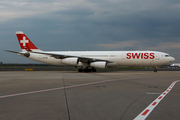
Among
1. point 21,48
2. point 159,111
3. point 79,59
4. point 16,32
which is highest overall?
point 16,32

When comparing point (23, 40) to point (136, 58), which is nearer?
point (136, 58)

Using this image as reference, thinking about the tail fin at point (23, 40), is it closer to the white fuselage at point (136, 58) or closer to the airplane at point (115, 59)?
the airplane at point (115, 59)

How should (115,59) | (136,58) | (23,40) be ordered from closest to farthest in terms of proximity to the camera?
(136,58), (115,59), (23,40)

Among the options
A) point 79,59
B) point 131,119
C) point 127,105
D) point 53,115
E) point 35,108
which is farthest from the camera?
point 79,59

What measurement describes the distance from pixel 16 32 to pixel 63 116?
31.1m

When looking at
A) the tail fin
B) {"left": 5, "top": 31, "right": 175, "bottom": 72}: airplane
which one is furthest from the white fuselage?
the tail fin

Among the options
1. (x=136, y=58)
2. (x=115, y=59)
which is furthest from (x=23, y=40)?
(x=136, y=58)

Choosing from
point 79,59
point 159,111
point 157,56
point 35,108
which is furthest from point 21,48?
point 159,111

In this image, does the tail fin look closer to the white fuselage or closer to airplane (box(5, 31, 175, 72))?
airplane (box(5, 31, 175, 72))

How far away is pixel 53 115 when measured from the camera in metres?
4.68

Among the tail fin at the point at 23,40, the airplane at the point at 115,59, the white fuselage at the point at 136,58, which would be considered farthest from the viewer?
the tail fin at the point at 23,40

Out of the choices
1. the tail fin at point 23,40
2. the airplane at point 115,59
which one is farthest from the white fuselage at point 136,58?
the tail fin at point 23,40

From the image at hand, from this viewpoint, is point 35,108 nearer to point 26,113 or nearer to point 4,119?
point 26,113

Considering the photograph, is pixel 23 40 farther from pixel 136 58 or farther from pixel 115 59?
pixel 136 58
